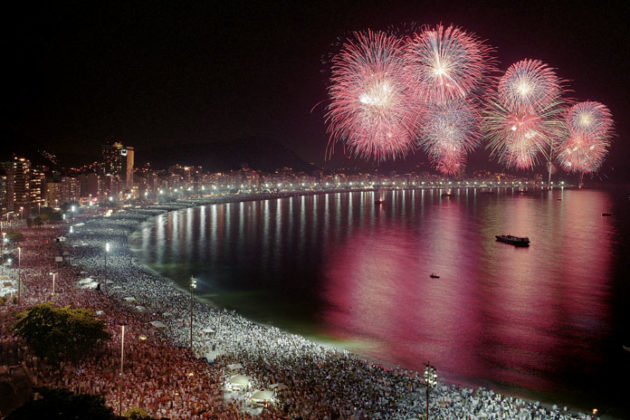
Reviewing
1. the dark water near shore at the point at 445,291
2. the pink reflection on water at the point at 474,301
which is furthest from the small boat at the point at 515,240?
the dark water near shore at the point at 445,291

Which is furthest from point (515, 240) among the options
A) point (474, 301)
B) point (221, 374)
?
point (221, 374)

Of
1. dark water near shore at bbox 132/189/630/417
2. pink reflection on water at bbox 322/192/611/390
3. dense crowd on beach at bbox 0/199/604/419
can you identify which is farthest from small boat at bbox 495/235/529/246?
dense crowd on beach at bbox 0/199/604/419

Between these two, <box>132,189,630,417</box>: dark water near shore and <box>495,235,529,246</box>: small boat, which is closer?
<box>132,189,630,417</box>: dark water near shore

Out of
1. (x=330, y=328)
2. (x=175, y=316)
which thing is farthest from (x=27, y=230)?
(x=330, y=328)

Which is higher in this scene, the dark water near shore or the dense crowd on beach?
the dense crowd on beach

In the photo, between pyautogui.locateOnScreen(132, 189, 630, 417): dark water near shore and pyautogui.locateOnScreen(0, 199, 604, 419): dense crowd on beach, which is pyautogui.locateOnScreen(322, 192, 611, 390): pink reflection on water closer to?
pyautogui.locateOnScreen(132, 189, 630, 417): dark water near shore

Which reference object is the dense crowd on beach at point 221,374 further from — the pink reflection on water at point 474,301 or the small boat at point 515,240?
the small boat at point 515,240

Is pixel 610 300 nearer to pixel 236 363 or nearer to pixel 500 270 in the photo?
pixel 500 270
